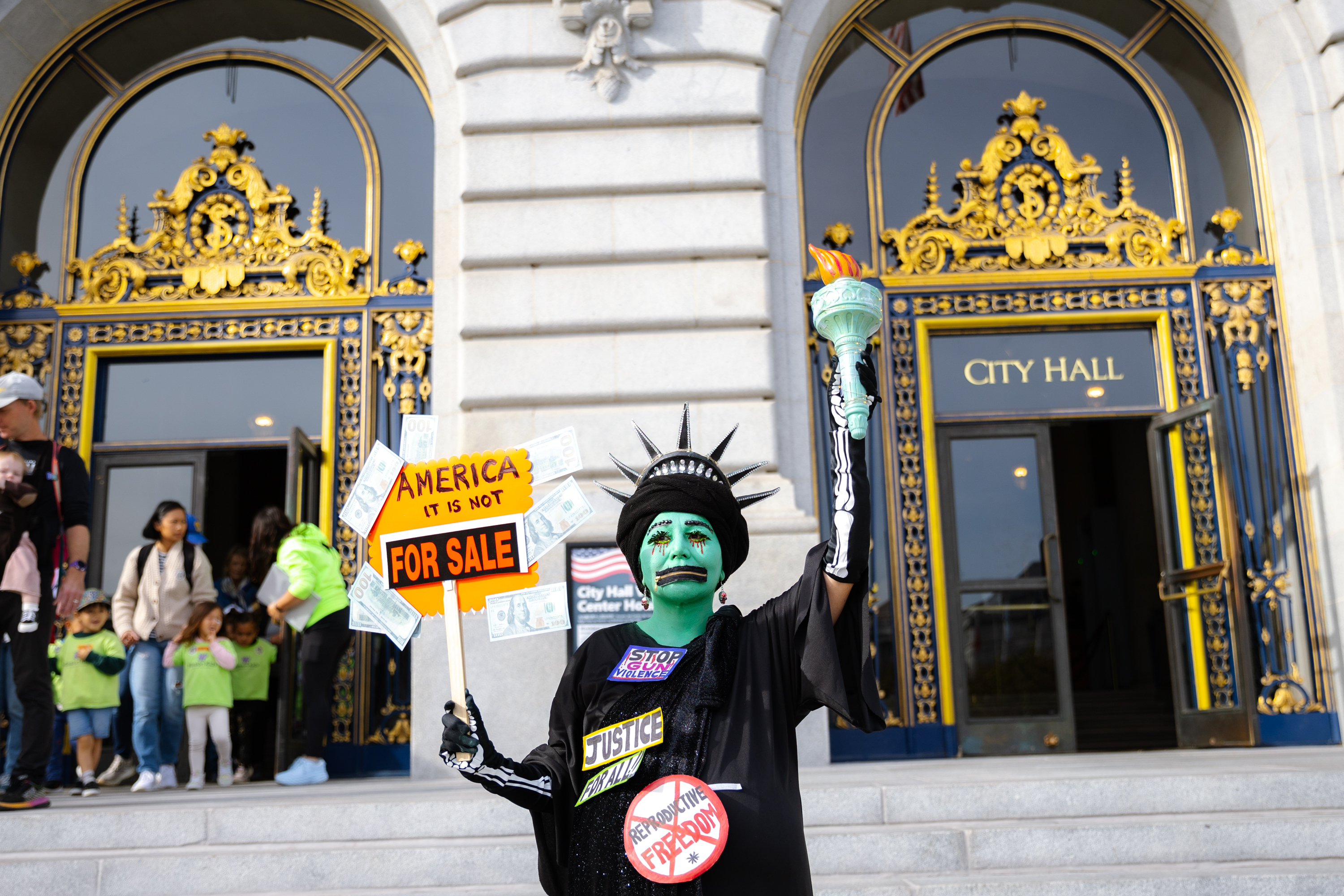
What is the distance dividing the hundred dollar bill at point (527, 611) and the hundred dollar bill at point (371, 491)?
44cm

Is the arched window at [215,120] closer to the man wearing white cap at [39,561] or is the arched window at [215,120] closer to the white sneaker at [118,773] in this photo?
the man wearing white cap at [39,561]

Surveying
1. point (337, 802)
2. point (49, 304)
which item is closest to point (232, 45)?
point (49, 304)

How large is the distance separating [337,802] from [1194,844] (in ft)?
13.6

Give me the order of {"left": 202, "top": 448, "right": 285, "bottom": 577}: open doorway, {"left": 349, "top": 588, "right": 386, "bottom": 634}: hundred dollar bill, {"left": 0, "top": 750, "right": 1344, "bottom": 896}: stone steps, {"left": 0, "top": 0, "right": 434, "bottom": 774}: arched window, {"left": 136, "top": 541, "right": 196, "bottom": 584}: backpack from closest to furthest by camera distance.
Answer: {"left": 349, "top": 588, "right": 386, "bottom": 634}: hundred dollar bill, {"left": 0, "top": 750, "right": 1344, "bottom": 896}: stone steps, {"left": 136, "top": 541, "right": 196, "bottom": 584}: backpack, {"left": 0, "top": 0, "right": 434, "bottom": 774}: arched window, {"left": 202, "top": 448, "right": 285, "bottom": 577}: open doorway

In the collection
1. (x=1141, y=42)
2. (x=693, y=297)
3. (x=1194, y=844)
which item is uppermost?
(x=1141, y=42)

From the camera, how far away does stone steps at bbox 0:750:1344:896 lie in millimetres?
5215

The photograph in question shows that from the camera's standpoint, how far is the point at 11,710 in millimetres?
7570

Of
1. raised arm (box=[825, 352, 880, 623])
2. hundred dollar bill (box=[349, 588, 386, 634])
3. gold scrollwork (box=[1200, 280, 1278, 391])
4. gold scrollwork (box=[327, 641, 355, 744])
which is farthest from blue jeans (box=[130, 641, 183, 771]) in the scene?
gold scrollwork (box=[1200, 280, 1278, 391])

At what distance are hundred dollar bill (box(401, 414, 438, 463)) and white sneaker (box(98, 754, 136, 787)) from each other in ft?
21.3

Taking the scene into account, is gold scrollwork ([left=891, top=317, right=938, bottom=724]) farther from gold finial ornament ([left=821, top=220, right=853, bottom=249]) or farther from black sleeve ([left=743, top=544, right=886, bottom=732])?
black sleeve ([left=743, top=544, right=886, bottom=732])

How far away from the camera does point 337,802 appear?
19.9 ft

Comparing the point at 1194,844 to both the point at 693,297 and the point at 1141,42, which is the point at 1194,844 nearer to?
the point at 693,297

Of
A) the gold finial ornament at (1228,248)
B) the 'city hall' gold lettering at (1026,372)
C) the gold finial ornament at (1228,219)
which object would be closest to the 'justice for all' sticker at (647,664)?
the 'city hall' gold lettering at (1026,372)

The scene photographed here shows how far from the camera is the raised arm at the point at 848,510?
9.76 ft
